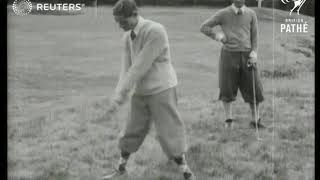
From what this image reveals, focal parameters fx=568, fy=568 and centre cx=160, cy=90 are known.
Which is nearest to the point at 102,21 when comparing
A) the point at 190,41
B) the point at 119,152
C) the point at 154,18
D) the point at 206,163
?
the point at 154,18

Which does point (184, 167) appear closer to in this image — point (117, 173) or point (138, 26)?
point (117, 173)

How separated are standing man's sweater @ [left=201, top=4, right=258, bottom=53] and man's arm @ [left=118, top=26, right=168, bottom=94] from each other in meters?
0.53

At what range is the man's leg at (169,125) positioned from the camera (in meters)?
4.46

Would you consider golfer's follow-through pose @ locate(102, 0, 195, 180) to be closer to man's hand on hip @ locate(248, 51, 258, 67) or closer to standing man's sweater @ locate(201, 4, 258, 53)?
standing man's sweater @ locate(201, 4, 258, 53)

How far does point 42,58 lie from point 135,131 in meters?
1.00

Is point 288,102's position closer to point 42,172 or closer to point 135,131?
point 135,131

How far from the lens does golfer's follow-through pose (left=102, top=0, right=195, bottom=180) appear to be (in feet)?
14.4

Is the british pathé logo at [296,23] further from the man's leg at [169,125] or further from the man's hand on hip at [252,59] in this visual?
the man's leg at [169,125]

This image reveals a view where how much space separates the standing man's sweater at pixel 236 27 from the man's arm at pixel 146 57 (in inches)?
20.9

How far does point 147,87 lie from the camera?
4465 mm

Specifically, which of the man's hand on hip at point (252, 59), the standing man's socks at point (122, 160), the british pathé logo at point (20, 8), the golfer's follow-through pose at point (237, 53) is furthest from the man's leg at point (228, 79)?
the british pathé logo at point (20, 8)

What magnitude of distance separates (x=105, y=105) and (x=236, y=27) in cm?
127

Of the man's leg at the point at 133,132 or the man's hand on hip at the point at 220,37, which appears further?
the man's hand on hip at the point at 220,37

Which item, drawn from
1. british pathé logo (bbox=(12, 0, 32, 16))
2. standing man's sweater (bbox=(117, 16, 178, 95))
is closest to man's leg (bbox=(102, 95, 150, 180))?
standing man's sweater (bbox=(117, 16, 178, 95))
